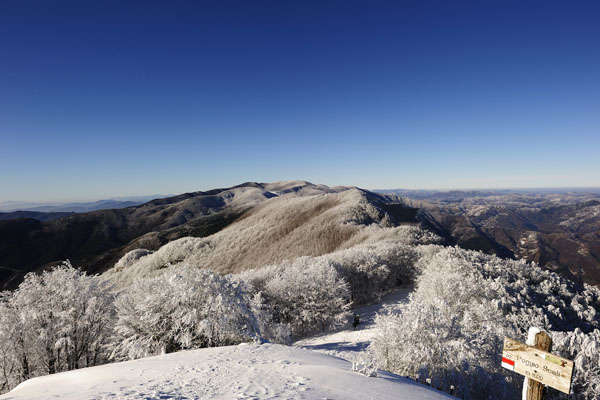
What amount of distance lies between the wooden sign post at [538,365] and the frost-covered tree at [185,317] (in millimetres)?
14303

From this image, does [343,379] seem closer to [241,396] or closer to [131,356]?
[241,396]

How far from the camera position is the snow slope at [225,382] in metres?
8.67

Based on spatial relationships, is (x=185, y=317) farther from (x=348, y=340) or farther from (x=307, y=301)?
(x=307, y=301)

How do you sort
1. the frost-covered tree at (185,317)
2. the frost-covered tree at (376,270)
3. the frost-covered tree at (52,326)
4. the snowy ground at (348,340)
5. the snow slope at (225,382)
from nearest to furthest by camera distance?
the snow slope at (225,382), the frost-covered tree at (185,317), the frost-covered tree at (52,326), the snowy ground at (348,340), the frost-covered tree at (376,270)

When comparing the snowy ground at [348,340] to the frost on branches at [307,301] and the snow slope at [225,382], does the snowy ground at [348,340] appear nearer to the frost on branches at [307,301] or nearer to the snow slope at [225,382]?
the frost on branches at [307,301]

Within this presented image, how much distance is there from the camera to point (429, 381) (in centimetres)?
1274

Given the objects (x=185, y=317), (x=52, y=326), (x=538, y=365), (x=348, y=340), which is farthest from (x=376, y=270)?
(x=52, y=326)

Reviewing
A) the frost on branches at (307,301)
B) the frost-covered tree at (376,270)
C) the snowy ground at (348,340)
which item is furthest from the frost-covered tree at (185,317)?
the frost-covered tree at (376,270)

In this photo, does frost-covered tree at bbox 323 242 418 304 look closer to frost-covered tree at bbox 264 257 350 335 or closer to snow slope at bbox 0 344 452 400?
frost-covered tree at bbox 264 257 350 335

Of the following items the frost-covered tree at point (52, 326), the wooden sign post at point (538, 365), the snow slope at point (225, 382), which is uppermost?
the wooden sign post at point (538, 365)

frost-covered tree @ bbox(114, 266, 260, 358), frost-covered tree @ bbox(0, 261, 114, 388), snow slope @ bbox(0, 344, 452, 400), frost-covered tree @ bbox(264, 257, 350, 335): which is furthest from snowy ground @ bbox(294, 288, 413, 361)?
frost-covered tree @ bbox(0, 261, 114, 388)

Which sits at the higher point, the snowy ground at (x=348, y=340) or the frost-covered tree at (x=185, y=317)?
the frost-covered tree at (x=185, y=317)

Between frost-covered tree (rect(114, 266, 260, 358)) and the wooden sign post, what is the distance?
563 inches

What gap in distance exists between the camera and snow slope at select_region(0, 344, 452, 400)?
8.67 metres
